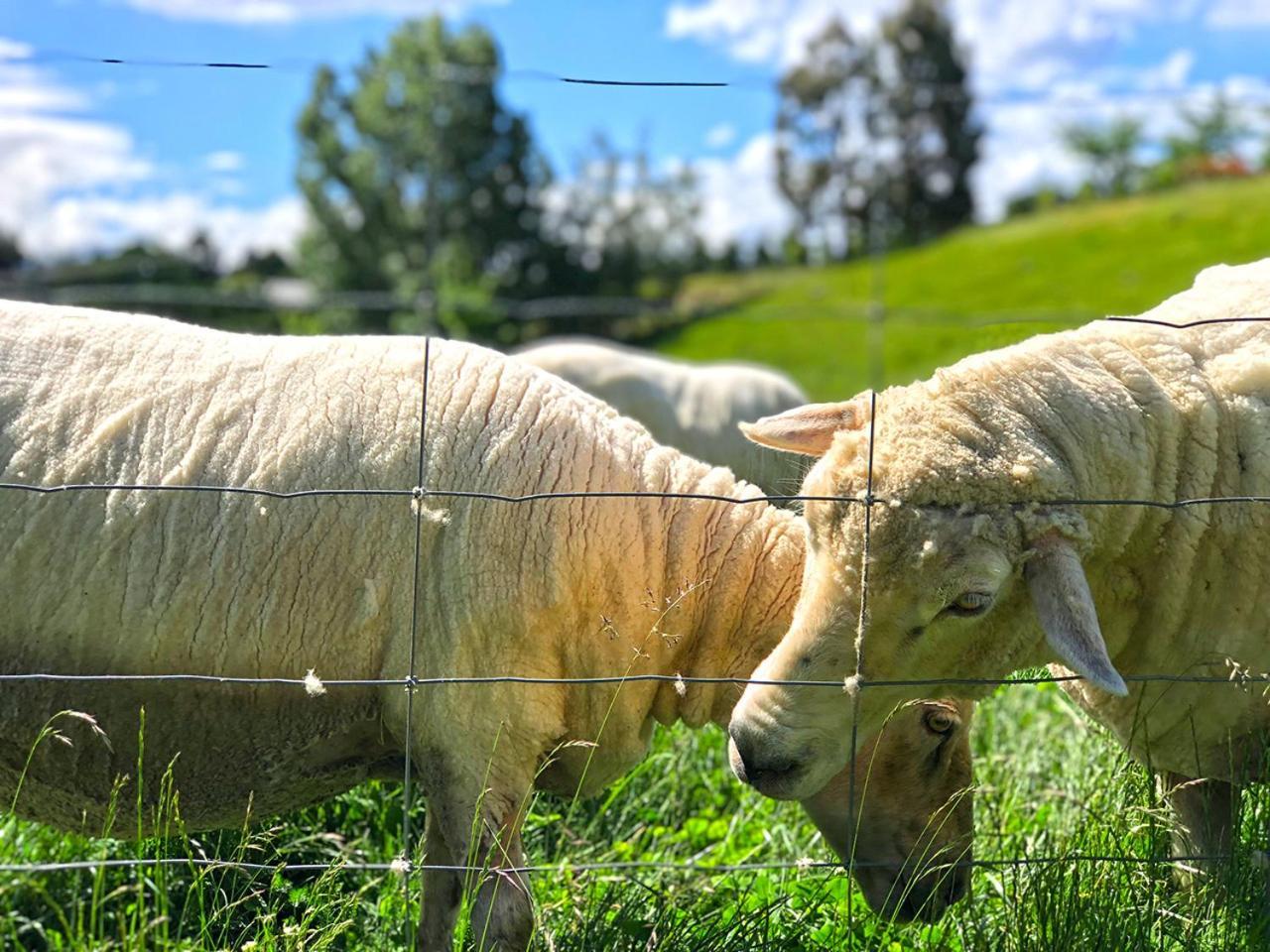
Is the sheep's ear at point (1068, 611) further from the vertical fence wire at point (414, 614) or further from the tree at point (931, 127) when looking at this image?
the tree at point (931, 127)

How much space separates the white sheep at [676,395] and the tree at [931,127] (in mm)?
41175

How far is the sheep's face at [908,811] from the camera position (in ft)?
10.6

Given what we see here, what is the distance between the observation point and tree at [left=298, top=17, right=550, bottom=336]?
36375 mm

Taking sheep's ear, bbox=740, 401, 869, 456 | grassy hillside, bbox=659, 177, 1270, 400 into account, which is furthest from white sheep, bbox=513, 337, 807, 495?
grassy hillside, bbox=659, 177, 1270, 400

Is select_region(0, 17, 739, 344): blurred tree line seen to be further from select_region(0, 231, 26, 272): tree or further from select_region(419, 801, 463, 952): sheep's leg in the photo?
select_region(419, 801, 463, 952): sheep's leg

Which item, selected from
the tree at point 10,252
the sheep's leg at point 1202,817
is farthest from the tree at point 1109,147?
the sheep's leg at point 1202,817

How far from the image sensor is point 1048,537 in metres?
2.72

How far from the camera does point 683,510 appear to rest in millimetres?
3316

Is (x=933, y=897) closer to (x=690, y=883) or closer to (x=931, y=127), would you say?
(x=690, y=883)

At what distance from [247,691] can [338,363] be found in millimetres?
821

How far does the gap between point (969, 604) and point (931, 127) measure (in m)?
52.8

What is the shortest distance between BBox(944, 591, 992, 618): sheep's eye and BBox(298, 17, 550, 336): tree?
3171 centimetres

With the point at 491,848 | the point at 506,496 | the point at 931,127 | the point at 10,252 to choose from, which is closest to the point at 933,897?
the point at 491,848

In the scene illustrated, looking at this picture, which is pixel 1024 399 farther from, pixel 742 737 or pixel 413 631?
pixel 413 631
